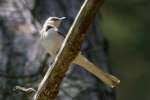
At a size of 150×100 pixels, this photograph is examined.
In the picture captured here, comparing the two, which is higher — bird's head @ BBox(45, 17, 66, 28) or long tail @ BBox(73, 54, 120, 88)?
long tail @ BBox(73, 54, 120, 88)

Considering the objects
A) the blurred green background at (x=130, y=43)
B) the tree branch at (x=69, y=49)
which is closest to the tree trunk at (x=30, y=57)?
the tree branch at (x=69, y=49)

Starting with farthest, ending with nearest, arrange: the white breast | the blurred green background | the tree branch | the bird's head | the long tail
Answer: the blurred green background → the bird's head → the white breast → the long tail → the tree branch

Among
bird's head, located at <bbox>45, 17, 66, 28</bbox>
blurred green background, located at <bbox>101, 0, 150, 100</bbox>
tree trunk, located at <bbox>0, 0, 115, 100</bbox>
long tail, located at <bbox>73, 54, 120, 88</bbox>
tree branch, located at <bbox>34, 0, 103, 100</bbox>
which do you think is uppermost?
tree branch, located at <bbox>34, 0, 103, 100</bbox>

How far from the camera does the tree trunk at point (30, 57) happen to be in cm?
636

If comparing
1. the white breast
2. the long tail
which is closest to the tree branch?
the long tail

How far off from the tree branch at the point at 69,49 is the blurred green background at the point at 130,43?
641cm

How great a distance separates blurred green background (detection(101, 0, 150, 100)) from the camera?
11.1 m

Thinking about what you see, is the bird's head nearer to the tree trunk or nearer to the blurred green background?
the tree trunk

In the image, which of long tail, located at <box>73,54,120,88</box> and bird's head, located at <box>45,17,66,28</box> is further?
bird's head, located at <box>45,17,66,28</box>

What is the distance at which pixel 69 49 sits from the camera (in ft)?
14.1

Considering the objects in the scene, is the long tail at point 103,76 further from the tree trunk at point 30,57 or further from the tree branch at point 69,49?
the tree trunk at point 30,57

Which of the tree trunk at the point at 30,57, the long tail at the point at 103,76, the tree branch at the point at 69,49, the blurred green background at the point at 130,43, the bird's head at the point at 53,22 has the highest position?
the tree branch at the point at 69,49

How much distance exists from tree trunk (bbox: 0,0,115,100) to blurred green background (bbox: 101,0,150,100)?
434cm

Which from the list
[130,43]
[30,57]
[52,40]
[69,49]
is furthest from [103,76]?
[130,43]
